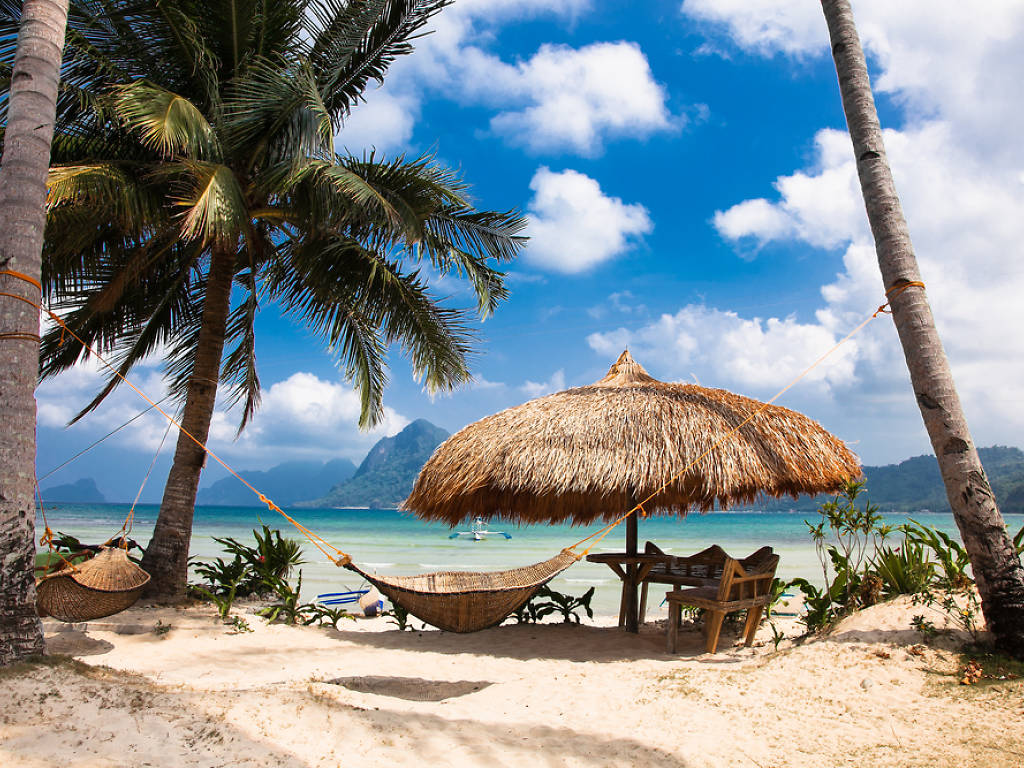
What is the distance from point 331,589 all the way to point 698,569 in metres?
7.31

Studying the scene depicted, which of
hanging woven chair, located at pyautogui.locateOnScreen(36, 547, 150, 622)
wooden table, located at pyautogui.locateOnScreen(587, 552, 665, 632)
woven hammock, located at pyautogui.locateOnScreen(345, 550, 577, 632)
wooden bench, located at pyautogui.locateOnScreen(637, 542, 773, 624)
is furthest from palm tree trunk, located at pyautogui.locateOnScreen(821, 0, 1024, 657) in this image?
hanging woven chair, located at pyautogui.locateOnScreen(36, 547, 150, 622)

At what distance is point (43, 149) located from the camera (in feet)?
10.2

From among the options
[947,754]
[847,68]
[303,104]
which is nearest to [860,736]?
[947,754]

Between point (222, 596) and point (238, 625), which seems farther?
point (222, 596)

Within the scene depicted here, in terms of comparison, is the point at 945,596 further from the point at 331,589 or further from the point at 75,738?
the point at 331,589

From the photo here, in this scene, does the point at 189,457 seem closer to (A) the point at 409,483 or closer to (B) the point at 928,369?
(B) the point at 928,369

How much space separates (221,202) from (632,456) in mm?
3469

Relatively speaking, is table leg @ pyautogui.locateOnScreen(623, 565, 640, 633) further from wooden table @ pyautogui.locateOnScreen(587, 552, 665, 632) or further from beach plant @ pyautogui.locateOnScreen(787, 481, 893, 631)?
beach plant @ pyautogui.locateOnScreen(787, 481, 893, 631)

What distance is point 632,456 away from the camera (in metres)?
4.71

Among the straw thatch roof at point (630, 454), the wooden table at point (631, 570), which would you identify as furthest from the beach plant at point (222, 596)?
the wooden table at point (631, 570)

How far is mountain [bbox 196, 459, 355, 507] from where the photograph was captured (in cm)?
15571

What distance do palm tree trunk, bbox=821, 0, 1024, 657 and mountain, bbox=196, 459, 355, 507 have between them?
481 feet

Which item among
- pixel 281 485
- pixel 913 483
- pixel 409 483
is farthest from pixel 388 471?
pixel 281 485

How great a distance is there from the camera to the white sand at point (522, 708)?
2316mm
